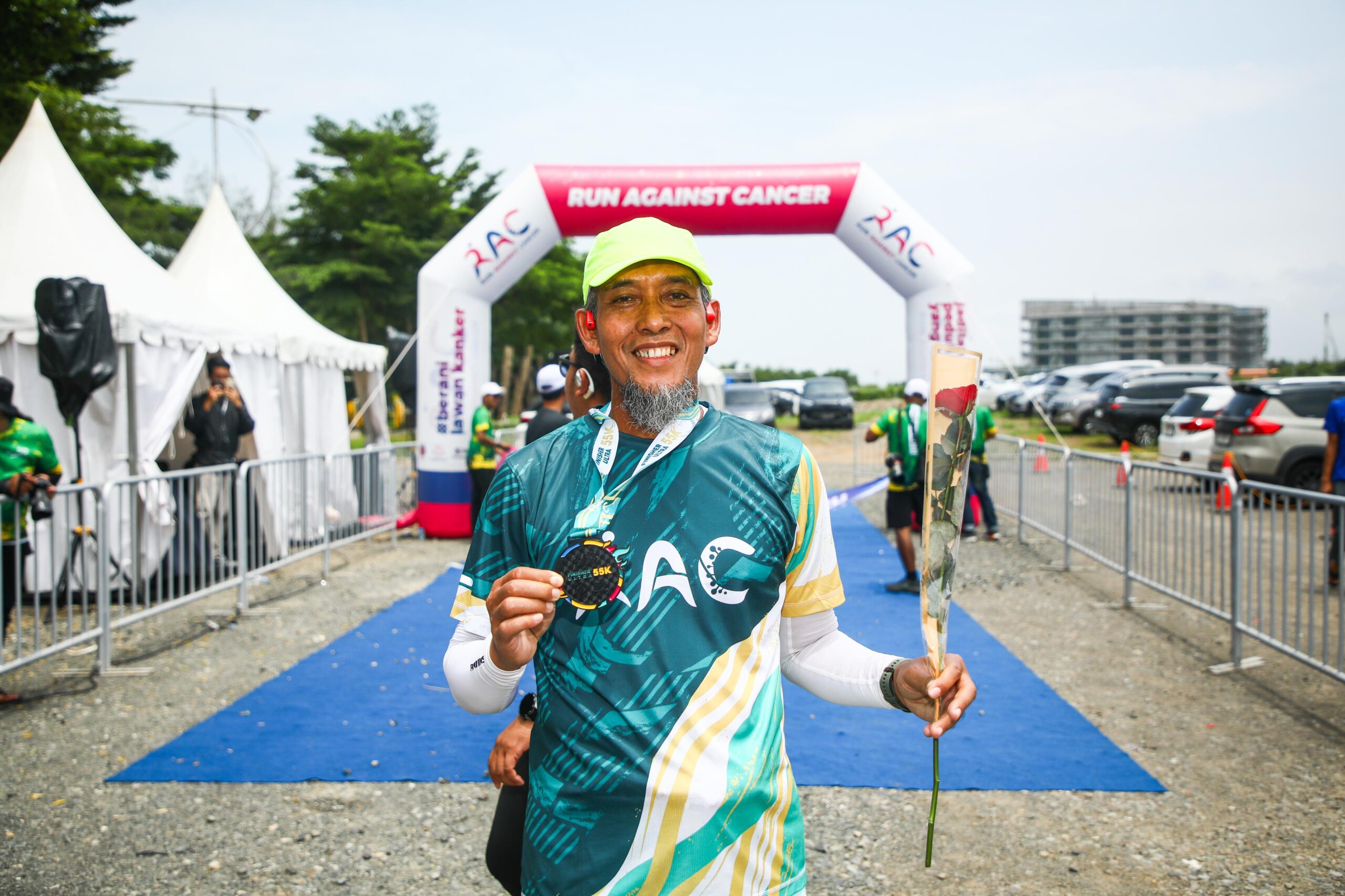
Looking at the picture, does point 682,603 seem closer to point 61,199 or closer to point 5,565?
point 5,565

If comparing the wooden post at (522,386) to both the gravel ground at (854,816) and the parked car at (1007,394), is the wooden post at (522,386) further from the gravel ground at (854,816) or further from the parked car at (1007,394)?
the gravel ground at (854,816)

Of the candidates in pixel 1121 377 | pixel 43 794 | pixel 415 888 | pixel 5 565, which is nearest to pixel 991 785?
pixel 415 888

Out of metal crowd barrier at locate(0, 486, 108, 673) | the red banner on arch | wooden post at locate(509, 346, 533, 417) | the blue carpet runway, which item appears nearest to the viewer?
the blue carpet runway

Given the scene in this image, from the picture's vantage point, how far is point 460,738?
4895 millimetres

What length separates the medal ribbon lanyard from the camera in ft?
5.21

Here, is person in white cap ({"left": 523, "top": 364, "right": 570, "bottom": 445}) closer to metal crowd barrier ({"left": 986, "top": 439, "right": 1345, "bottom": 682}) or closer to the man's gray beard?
metal crowd barrier ({"left": 986, "top": 439, "right": 1345, "bottom": 682})

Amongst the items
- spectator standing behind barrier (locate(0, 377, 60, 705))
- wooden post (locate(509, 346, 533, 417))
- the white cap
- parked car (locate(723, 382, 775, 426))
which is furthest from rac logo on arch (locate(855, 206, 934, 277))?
wooden post (locate(509, 346, 533, 417))

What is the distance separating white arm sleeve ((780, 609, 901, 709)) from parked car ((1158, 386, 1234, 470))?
1521cm

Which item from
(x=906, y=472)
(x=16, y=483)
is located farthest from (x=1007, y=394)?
(x=16, y=483)

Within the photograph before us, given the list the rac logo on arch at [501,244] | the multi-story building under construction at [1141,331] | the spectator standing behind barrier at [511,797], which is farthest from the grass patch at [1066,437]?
the multi-story building under construction at [1141,331]

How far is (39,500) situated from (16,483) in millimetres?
160

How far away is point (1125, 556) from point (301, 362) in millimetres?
9394

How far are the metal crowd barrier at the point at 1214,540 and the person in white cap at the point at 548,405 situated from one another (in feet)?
14.7

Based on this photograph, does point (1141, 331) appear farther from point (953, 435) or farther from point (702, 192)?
point (953, 435)
